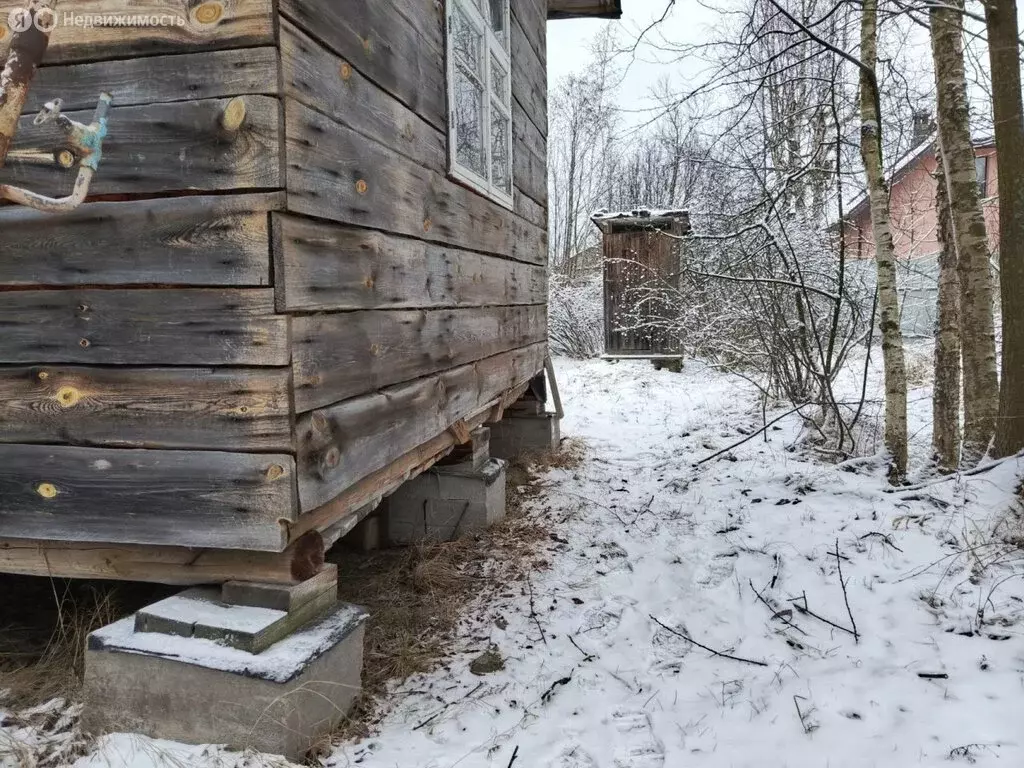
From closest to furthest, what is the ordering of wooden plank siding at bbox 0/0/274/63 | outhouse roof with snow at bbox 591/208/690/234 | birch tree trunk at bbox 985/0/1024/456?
wooden plank siding at bbox 0/0/274/63
birch tree trunk at bbox 985/0/1024/456
outhouse roof with snow at bbox 591/208/690/234

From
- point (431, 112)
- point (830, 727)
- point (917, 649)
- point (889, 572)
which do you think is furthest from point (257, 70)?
point (889, 572)

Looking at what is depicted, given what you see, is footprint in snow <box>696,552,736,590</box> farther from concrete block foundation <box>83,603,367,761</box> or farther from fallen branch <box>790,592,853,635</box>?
concrete block foundation <box>83,603,367,761</box>

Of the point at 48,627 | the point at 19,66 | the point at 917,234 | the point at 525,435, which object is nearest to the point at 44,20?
the point at 19,66

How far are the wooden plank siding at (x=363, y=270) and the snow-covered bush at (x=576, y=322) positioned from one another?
965cm

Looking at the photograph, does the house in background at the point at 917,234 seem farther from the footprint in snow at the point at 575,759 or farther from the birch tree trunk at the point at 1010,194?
the footprint in snow at the point at 575,759

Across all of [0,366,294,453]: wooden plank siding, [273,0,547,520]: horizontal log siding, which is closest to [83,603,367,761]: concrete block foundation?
[273,0,547,520]: horizontal log siding

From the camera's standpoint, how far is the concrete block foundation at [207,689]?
85.0 inches

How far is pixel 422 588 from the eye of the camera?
3.75 metres

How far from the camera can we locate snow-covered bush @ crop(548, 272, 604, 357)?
540 inches

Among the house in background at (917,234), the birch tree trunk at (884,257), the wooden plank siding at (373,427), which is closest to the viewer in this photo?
the wooden plank siding at (373,427)

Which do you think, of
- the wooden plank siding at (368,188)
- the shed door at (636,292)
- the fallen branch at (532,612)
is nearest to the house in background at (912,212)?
the shed door at (636,292)

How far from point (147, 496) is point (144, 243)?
829mm

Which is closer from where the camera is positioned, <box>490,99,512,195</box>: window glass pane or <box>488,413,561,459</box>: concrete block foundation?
<box>490,99,512,195</box>: window glass pane

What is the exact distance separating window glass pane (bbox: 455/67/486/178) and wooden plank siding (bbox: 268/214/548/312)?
56cm
